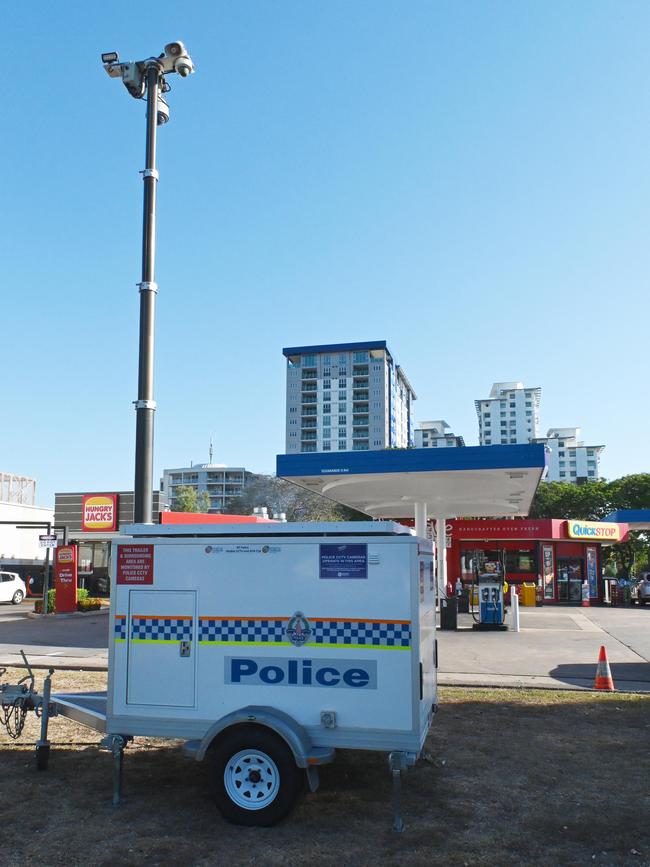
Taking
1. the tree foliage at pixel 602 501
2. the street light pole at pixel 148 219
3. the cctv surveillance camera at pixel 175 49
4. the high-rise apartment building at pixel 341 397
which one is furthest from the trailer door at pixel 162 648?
the high-rise apartment building at pixel 341 397

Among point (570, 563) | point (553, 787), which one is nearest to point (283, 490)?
point (570, 563)

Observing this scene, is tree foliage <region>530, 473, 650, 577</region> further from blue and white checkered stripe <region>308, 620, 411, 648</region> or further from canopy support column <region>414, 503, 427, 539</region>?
blue and white checkered stripe <region>308, 620, 411, 648</region>

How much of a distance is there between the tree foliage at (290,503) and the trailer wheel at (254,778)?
58137 millimetres

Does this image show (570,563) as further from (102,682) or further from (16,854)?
(16,854)

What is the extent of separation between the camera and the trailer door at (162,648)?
637 cm

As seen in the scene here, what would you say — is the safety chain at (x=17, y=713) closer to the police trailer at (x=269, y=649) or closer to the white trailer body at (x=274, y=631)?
the police trailer at (x=269, y=649)

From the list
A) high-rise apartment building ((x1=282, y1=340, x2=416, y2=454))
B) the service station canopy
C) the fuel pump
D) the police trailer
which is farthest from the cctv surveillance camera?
high-rise apartment building ((x1=282, y1=340, x2=416, y2=454))

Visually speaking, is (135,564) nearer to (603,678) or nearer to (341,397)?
(603,678)

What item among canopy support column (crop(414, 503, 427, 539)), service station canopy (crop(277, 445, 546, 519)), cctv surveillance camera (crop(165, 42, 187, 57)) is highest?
cctv surveillance camera (crop(165, 42, 187, 57))

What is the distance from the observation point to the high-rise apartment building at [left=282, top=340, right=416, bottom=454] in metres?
147

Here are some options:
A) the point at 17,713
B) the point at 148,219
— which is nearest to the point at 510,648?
the point at 17,713

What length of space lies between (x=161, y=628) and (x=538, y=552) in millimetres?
31401

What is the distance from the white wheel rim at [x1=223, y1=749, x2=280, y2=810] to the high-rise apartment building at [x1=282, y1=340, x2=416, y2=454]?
137993 millimetres

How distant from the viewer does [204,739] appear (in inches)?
238
